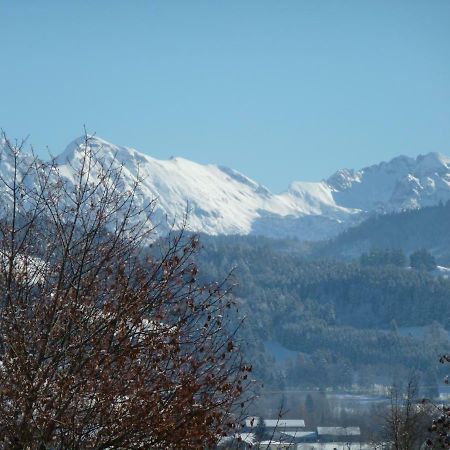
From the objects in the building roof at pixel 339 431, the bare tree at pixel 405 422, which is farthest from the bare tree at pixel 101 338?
the building roof at pixel 339 431

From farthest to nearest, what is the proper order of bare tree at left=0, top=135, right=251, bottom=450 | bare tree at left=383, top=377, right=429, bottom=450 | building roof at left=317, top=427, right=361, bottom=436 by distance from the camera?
1. building roof at left=317, top=427, right=361, bottom=436
2. bare tree at left=383, top=377, right=429, bottom=450
3. bare tree at left=0, top=135, right=251, bottom=450

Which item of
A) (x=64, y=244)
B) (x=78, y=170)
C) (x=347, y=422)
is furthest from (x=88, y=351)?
(x=347, y=422)

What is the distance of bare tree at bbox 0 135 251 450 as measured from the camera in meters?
13.6

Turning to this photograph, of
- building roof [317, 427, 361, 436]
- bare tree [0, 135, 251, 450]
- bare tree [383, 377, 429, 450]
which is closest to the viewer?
bare tree [0, 135, 251, 450]

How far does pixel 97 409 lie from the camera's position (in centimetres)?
1384

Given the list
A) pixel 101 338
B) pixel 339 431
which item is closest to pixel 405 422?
pixel 101 338

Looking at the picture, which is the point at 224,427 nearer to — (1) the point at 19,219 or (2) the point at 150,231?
(2) the point at 150,231

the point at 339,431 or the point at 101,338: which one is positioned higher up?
the point at 101,338

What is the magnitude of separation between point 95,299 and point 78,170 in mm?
2197

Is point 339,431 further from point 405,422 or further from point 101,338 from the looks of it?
point 101,338

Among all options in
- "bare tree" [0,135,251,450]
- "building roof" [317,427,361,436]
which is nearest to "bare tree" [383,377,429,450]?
"bare tree" [0,135,251,450]

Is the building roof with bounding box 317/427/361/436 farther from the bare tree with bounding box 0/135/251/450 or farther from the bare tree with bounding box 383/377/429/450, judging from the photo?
the bare tree with bounding box 0/135/251/450

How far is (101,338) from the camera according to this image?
14.0m

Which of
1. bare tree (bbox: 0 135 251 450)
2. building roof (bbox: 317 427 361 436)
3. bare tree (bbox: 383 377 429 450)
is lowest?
building roof (bbox: 317 427 361 436)
